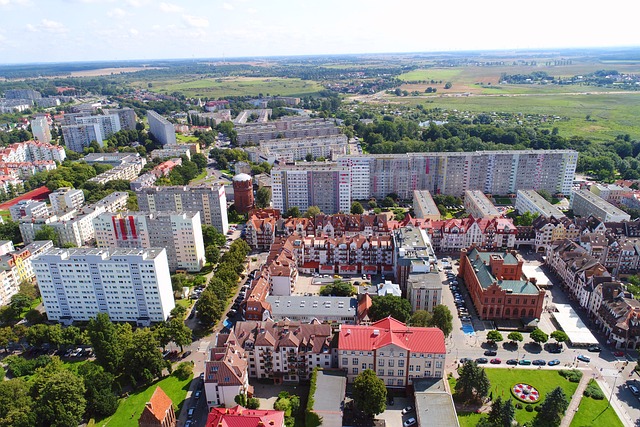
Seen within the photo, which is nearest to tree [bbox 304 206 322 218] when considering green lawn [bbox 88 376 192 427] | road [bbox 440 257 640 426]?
road [bbox 440 257 640 426]

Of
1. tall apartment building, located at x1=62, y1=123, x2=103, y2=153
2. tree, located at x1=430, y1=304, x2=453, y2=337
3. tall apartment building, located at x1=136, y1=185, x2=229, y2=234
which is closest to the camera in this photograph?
tree, located at x1=430, y1=304, x2=453, y2=337

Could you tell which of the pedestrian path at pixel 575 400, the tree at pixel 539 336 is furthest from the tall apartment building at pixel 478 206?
the pedestrian path at pixel 575 400

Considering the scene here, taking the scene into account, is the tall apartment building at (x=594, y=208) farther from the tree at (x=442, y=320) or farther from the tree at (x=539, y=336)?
the tree at (x=442, y=320)

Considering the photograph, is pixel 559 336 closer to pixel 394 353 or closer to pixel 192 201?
pixel 394 353

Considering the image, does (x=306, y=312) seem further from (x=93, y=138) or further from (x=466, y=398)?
(x=93, y=138)

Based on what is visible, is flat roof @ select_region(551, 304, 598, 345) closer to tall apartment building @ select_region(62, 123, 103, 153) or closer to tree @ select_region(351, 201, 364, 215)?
tree @ select_region(351, 201, 364, 215)

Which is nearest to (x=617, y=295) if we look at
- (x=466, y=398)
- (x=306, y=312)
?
(x=466, y=398)

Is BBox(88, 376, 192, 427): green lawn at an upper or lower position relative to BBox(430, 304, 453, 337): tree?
lower
